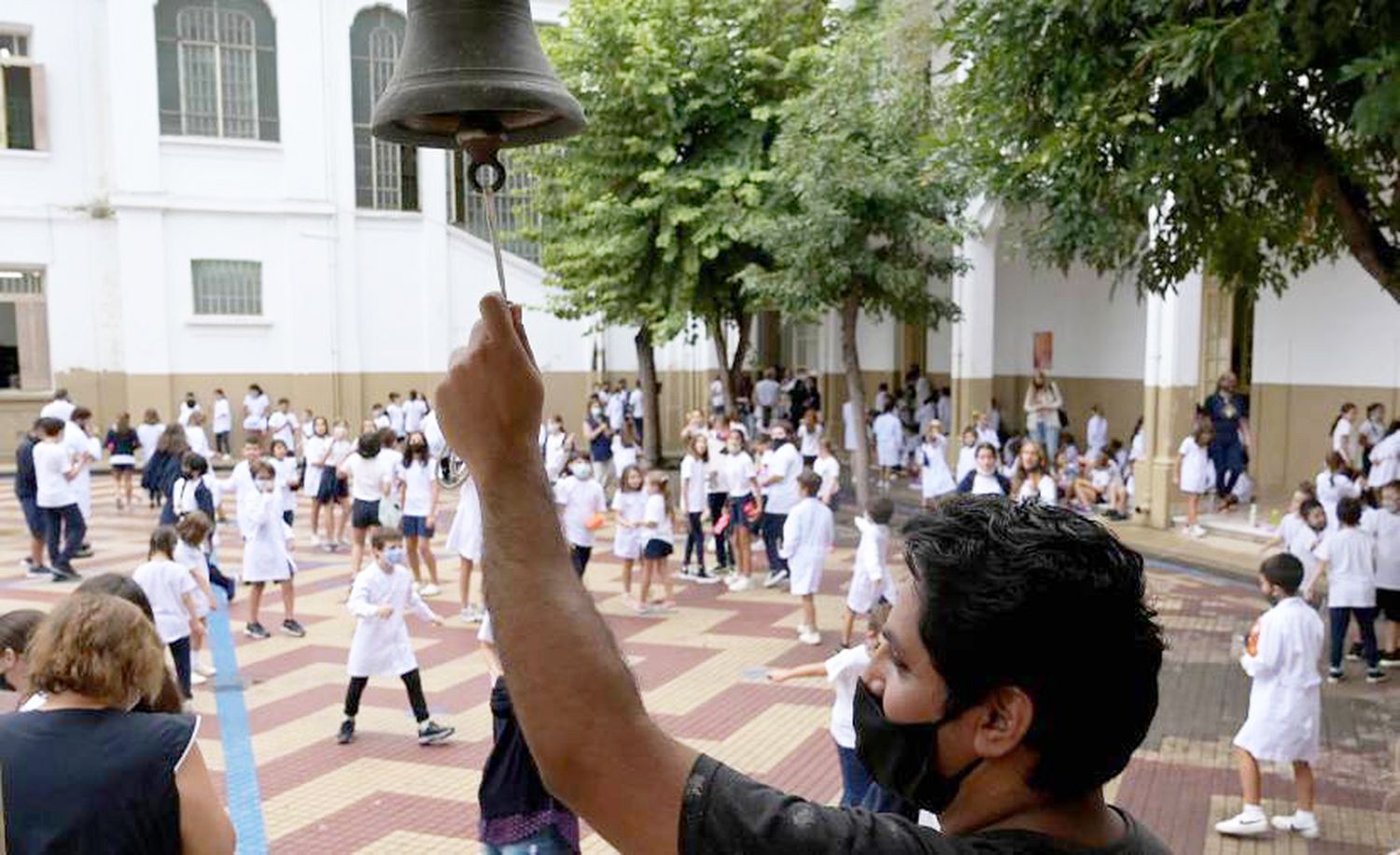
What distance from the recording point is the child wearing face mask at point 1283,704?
656 cm

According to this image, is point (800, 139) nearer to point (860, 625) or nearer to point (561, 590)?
point (860, 625)

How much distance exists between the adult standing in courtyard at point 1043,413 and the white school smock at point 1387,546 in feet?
31.8

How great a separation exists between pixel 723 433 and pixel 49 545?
8185 mm

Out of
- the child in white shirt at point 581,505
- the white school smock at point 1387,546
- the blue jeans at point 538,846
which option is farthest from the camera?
the child in white shirt at point 581,505

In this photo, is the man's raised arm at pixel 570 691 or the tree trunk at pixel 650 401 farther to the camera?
the tree trunk at pixel 650 401

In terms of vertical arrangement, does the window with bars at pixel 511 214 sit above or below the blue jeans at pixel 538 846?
above

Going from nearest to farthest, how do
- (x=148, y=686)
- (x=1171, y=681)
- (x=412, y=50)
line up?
(x=412, y=50), (x=148, y=686), (x=1171, y=681)

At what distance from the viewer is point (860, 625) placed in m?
11.5

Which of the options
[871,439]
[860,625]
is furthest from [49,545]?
[871,439]

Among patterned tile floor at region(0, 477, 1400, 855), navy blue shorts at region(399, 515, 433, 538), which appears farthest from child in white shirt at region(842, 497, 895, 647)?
navy blue shorts at region(399, 515, 433, 538)

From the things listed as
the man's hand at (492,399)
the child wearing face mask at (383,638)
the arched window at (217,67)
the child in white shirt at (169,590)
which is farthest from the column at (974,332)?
the man's hand at (492,399)

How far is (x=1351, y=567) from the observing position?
920 cm

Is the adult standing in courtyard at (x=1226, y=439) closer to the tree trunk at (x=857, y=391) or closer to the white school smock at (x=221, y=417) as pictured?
the tree trunk at (x=857, y=391)

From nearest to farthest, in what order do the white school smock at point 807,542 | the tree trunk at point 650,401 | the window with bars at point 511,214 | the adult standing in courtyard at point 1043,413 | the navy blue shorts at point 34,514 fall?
1. the white school smock at point 807,542
2. the navy blue shorts at point 34,514
3. the adult standing in courtyard at point 1043,413
4. the window with bars at point 511,214
5. the tree trunk at point 650,401
